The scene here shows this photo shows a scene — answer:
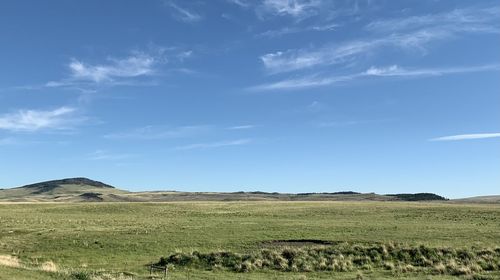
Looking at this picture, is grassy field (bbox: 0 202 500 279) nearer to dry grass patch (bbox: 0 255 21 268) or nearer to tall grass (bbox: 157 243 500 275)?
dry grass patch (bbox: 0 255 21 268)

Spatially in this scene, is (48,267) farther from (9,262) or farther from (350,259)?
(350,259)

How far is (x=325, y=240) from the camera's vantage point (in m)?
45.9

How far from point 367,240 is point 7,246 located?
30.6 meters

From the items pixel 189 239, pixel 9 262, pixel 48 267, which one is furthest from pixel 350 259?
pixel 9 262

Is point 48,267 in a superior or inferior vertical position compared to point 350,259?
inferior

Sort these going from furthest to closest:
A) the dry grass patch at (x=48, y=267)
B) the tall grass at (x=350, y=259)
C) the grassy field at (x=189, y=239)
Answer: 1. the tall grass at (x=350, y=259)
2. the grassy field at (x=189, y=239)
3. the dry grass patch at (x=48, y=267)

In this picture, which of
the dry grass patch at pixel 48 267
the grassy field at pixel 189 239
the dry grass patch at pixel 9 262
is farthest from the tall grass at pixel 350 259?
the dry grass patch at pixel 9 262

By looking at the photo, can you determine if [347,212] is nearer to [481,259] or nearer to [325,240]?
[325,240]

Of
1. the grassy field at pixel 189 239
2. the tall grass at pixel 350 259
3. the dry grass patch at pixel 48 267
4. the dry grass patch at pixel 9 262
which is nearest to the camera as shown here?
the dry grass patch at pixel 48 267

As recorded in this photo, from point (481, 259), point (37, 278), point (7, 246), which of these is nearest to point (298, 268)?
point (481, 259)

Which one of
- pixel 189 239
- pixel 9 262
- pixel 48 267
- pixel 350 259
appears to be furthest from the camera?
pixel 189 239

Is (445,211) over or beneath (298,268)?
over

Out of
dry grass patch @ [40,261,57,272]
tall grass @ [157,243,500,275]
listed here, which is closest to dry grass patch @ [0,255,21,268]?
dry grass patch @ [40,261,57,272]

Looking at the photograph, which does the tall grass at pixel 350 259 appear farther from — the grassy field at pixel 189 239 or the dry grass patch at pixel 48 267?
the dry grass patch at pixel 48 267
